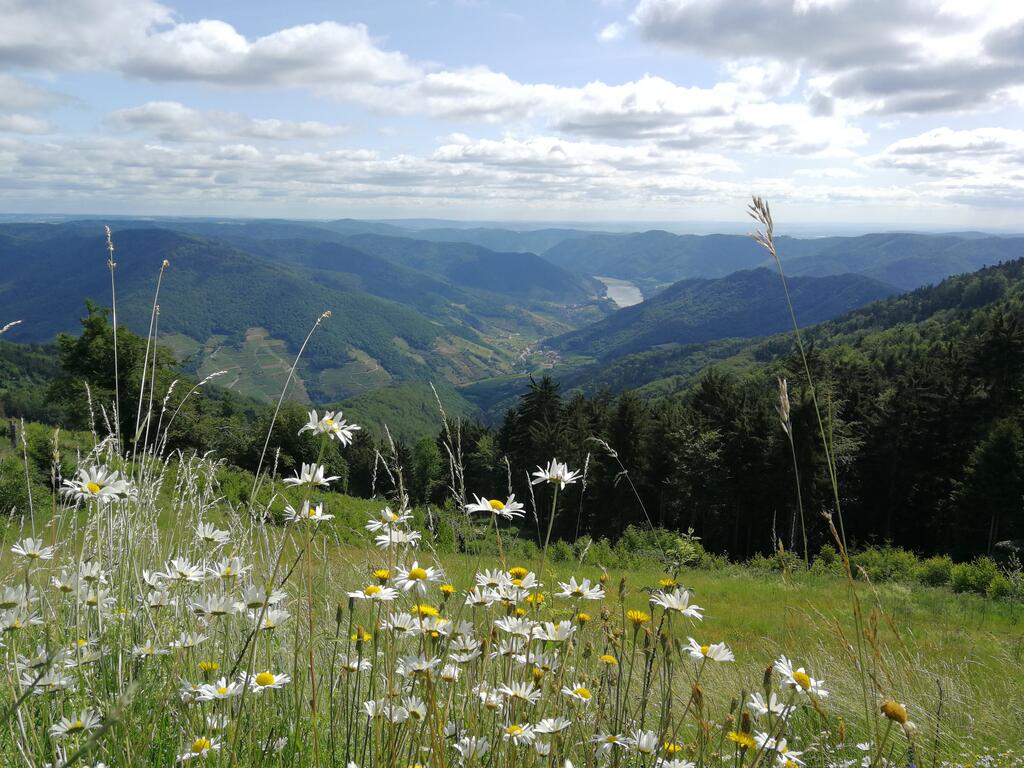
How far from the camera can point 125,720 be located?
5.66 ft

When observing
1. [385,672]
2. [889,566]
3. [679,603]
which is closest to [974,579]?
[889,566]

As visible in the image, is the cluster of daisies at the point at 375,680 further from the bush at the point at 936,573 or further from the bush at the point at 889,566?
the bush at the point at 936,573

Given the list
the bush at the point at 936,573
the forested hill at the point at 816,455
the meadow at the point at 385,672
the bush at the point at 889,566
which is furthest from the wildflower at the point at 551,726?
the forested hill at the point at 816,455

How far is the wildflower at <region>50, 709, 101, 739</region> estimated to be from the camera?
5.51 feet

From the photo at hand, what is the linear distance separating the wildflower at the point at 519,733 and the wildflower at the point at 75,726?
1.08 m

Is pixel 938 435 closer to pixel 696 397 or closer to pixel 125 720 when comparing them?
pixel 696 397

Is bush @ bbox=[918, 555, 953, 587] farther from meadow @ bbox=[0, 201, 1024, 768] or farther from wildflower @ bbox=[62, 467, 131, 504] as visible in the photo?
wildflower @ bbox=[62, 467, 131, 504]

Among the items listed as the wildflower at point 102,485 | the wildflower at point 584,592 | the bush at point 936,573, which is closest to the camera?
the wildflower at point 102,485

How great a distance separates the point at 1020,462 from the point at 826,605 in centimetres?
2288

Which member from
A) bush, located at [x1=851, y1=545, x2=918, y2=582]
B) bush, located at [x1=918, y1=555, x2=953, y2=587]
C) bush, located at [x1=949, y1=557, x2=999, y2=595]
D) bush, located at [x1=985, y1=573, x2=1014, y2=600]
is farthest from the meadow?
bush, located at [x1=918, y1=555, x2=953, y2=587]

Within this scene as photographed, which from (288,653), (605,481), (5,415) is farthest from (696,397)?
(5,415)

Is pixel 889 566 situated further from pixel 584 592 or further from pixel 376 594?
pixel 376 594

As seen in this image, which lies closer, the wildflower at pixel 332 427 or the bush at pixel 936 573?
the wildflower at pixel 332 427

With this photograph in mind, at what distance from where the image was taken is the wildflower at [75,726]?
1681mm
